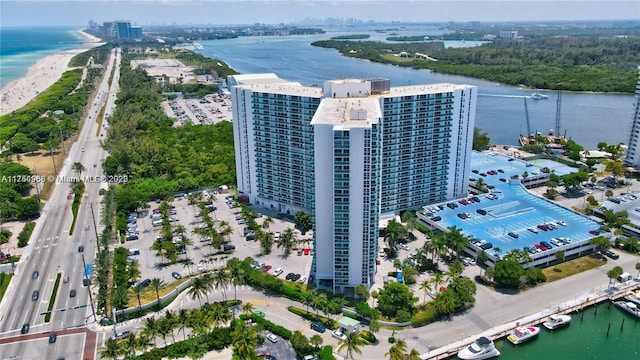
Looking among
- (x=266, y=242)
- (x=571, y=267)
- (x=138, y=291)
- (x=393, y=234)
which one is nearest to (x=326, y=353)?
(x=393, y=234)

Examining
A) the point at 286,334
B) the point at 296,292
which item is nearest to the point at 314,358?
the point at 286,334

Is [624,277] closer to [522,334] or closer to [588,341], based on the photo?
[588,341]

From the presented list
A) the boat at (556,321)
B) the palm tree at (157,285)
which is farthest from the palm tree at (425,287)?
the palm tree at (157,285)

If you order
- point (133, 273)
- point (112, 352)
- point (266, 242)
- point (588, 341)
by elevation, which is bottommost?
point (588, 341)

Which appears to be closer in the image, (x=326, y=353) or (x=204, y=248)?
(x=326, y=353)

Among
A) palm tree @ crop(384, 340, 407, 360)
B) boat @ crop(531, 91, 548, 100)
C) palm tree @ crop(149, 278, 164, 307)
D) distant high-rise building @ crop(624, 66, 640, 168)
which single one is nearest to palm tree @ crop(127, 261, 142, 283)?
palm tree @ crop(149, 278, 164, 307)

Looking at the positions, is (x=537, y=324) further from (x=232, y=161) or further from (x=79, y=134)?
(x=79, y=134)

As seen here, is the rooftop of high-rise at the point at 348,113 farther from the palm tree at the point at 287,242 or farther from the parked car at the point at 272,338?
the parked car at the point at 272,338

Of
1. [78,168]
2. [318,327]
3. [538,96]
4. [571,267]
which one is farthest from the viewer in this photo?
[538,96]
